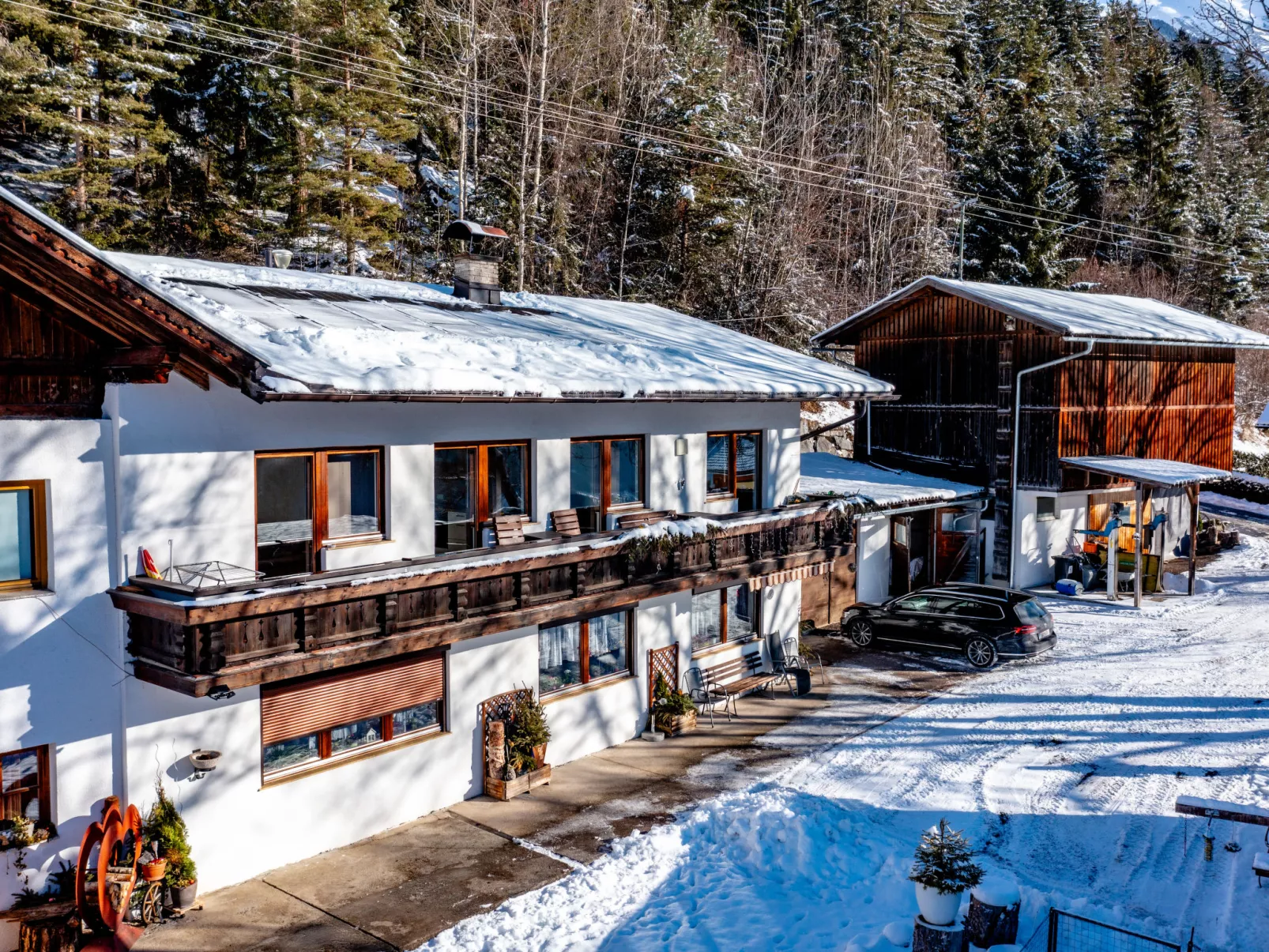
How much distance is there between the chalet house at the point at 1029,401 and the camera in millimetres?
26375

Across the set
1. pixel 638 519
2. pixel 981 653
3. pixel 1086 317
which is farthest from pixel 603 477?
pixel 1086 317

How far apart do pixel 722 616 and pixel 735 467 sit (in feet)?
9.23

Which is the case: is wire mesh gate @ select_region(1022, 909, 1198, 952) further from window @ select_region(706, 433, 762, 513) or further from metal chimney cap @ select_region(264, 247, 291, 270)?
metal chimney cap @ select_region(264, 247, 291, 270)

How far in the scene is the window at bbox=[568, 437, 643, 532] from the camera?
1564 centimetres

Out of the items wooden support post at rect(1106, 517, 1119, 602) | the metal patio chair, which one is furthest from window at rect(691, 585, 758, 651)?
wooden support post at rect(1106, 517, 1119, 602)

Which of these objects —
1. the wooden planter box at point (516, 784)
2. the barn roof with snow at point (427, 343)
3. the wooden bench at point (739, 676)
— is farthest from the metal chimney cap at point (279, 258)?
the wooden bench at point (739, 676)

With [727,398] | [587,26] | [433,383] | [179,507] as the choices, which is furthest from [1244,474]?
[179,507]

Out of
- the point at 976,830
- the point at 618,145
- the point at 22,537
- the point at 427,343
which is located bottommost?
the point at 976,830

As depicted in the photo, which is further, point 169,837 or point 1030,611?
point 1030,611

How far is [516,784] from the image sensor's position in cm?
1378

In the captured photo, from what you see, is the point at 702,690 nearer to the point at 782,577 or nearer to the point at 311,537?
the point at 782,577

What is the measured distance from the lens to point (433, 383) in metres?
11.7

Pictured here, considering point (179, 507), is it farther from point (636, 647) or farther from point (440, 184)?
point (440, 184)

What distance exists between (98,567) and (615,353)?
809cm
